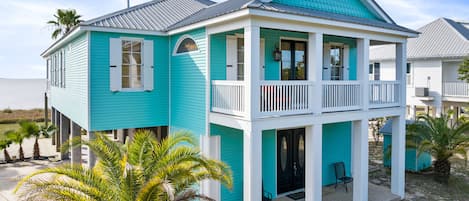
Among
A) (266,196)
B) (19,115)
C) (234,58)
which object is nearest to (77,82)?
(234,58)

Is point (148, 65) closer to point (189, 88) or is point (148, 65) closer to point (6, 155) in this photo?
point (189, 88)

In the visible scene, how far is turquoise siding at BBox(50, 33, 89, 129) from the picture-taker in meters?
9.97

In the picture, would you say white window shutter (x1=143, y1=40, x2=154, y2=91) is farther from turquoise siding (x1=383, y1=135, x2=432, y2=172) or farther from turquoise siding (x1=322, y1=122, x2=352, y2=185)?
turquoise siding (x1=383, y1=135, x2=432, y2=172)

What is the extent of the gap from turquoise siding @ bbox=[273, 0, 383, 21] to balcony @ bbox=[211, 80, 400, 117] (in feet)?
7.82

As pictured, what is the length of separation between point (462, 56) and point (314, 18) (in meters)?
17.5

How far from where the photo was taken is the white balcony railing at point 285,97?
8.38 metres

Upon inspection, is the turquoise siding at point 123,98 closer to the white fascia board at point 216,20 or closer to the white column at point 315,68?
the white fascia board at point 216,20

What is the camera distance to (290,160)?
11789mm

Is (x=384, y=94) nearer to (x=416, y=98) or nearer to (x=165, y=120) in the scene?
(x=165, y=120)

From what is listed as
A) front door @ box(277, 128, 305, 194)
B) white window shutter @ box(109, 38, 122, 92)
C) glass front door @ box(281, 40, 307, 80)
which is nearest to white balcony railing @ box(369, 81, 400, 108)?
glass front door @ box(281, 40, 307, 80)

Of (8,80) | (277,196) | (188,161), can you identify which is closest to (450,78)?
(277,196)

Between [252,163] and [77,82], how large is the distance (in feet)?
21.0

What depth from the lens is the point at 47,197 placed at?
19.5 feet

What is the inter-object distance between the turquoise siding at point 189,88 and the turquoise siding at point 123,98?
30cm
